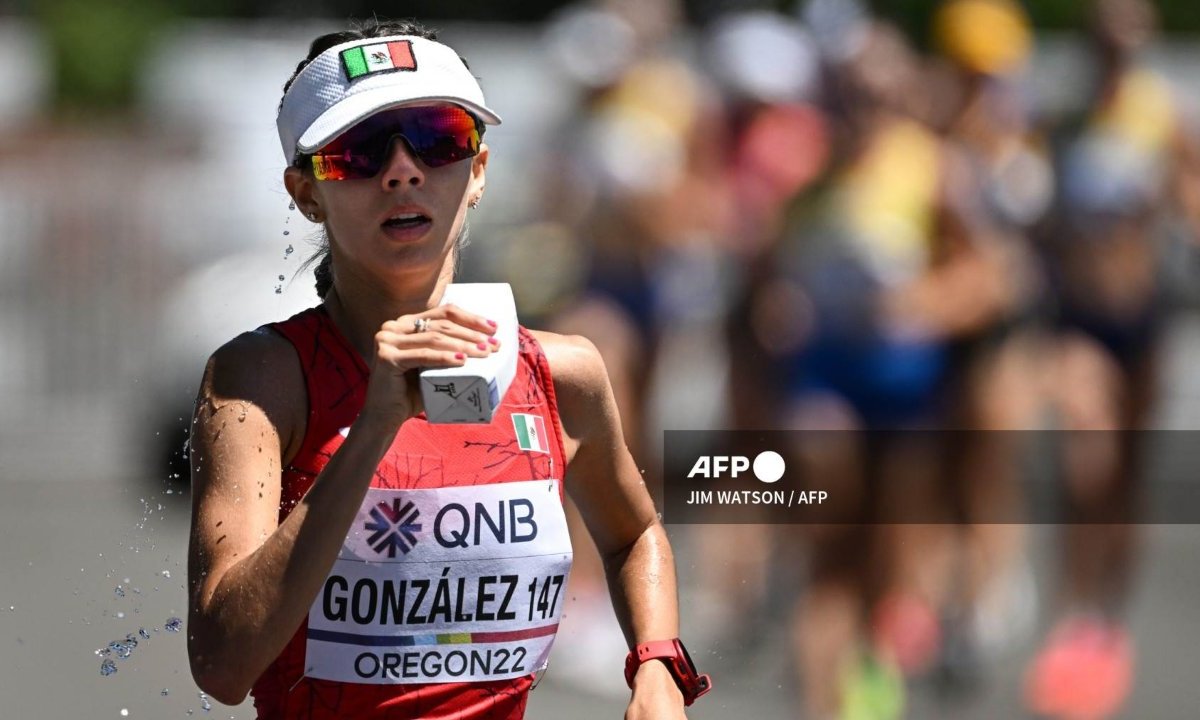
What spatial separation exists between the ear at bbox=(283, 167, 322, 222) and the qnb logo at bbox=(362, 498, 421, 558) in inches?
16.9

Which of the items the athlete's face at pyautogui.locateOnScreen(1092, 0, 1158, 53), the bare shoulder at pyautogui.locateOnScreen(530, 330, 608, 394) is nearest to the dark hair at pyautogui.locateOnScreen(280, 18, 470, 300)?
the bare shoulder at pyautogui.locateOnScreen(530, 330, 608, 394)

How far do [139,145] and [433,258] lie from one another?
475 cm

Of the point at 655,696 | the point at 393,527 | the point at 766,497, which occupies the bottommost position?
the point at 766,497

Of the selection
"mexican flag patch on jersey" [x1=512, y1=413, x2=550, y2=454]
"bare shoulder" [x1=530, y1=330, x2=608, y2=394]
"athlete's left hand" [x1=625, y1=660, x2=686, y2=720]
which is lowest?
"athlete's left hand" [x1=625, y1=660, x2=686, y2=720]

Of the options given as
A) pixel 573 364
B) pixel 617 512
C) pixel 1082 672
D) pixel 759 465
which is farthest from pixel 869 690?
pixel 573 364

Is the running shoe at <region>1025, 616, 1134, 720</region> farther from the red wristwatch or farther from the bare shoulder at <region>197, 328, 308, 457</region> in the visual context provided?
the bare shoulder at <region>197, 328, 308, 457</region>

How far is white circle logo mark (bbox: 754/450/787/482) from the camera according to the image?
15.6 feet

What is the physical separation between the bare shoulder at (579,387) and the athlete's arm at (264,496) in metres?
0.43

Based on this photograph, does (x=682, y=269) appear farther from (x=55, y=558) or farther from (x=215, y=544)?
(x=55, y=558)

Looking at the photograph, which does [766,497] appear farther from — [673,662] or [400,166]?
[400,166]

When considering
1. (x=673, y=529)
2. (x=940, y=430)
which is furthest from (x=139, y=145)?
(x=940, y=430)

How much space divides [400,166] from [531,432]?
0.41 meters

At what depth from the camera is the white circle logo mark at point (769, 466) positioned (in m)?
4.76

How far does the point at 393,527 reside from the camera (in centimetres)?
225
